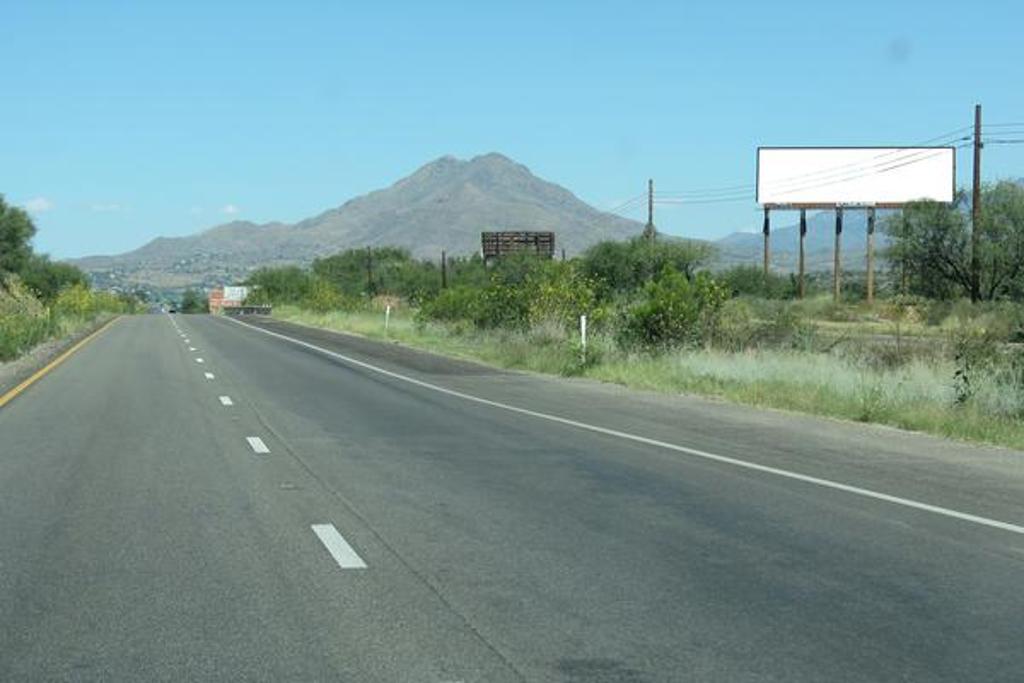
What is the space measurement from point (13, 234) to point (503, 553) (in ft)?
313

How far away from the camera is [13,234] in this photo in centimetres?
9581

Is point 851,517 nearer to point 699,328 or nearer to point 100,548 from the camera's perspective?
point 100,548

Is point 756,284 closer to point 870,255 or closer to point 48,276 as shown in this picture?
point 870,255

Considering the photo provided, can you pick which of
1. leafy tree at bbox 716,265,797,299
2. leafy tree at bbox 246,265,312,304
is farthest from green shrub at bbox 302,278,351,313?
leafy tree at bbox 246,265,312,304

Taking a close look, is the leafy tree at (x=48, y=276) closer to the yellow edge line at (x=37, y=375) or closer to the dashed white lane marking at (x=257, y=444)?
the yellow edge line at (x=37, y=375)

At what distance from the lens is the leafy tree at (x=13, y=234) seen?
311 ft

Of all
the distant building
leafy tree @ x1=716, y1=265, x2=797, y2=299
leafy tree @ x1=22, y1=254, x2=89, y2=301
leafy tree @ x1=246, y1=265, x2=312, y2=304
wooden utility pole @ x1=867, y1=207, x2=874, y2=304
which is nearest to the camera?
wooden utility pole @ x1=867, y1=207, x2=874, y2=304

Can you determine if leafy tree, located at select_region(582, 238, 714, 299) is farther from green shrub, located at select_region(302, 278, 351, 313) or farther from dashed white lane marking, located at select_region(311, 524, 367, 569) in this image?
dashed white lane marking, located at select_region(311, 524, 367, 569)

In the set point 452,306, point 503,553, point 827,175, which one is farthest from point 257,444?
point 827,175

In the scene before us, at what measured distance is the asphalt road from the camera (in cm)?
634

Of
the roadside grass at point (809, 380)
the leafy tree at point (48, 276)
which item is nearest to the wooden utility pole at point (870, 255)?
Result: the roadside grass at point (809, 380)

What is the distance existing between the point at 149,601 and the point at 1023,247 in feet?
189

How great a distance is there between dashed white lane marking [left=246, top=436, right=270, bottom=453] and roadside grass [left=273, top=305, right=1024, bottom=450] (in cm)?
916

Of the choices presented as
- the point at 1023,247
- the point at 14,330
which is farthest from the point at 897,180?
the point at 14,330
